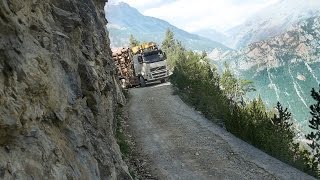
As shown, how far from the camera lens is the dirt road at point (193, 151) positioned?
14828 mm

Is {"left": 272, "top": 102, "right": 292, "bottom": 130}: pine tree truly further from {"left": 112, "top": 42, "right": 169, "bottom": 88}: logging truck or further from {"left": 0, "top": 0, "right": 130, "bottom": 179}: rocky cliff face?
{"left": 112, "top": 42, "right": 169, "bottom": 88}: logging truck

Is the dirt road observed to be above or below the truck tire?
below

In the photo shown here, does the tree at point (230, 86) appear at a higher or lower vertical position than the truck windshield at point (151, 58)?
lower

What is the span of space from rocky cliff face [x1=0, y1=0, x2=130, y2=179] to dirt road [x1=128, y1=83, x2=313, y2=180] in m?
5.46

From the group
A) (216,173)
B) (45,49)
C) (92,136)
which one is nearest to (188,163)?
(216,173)

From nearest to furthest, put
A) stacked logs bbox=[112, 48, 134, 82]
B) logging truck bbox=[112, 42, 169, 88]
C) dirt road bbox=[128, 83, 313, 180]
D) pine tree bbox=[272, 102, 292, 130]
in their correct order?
dirt road bbox=[128, 83, 313, 180], pine tree bbox=[272, 102, 292, 130], logging truck bbox=[112, 42, 169, 88], stacked logs bbox=[112, 48, 134, 82]

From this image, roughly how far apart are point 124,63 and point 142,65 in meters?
3.25

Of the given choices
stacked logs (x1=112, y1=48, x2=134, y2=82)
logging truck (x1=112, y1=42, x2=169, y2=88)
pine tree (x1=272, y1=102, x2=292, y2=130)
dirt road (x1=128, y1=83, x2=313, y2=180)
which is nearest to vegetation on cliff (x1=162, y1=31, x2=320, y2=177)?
pine tree (x1=272, y1=102, x2=292, y2=130)

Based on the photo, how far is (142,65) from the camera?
137ft

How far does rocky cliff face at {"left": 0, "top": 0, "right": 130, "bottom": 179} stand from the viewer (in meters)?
5.82

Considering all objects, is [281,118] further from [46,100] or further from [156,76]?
[156,76]

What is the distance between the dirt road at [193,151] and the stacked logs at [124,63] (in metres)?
18.0

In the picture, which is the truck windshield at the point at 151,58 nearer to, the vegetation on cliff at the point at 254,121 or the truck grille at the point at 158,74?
the truck grille at the point at 158,74

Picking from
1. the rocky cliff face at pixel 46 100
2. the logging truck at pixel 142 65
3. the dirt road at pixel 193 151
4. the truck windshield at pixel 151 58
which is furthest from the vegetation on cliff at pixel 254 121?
the rocky cliff face at pixel 46 100
